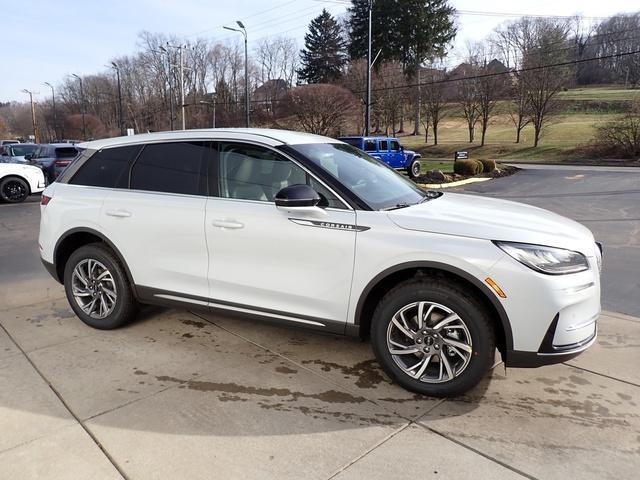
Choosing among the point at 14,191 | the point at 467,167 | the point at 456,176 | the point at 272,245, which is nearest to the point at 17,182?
the point at 14,191

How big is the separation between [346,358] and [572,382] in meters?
1.59

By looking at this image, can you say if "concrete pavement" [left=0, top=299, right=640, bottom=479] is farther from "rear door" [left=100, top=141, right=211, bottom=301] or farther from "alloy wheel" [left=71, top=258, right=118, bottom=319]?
"rear door" [left=100, top=141, right=211, bottom=301]

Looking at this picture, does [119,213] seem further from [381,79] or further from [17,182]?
[381,79]

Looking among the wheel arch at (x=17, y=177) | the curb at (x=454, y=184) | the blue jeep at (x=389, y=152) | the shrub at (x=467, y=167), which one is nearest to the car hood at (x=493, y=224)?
the wheel arch at (x=17, y=177)

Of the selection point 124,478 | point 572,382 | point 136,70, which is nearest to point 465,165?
point 572,382

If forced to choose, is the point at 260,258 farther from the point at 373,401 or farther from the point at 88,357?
the point at 88,357

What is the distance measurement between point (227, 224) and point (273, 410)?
1.34m

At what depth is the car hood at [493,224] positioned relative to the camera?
9.64 feet

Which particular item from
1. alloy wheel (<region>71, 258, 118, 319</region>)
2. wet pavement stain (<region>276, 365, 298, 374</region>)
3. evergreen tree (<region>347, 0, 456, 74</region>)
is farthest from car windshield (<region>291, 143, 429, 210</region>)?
evergreen tree (<region>347, 0, 456, 74</region>)

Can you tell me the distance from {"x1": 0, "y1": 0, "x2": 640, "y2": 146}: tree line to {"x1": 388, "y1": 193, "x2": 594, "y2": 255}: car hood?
29634mm

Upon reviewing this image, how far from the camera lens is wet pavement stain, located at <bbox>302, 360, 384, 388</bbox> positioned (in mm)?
3398

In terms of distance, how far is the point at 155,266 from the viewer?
12.9 feet

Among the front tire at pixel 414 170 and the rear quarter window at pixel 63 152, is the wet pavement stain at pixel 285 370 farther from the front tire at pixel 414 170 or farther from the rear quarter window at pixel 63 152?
the front tire at pixel 414 170

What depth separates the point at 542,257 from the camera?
9.33ft
